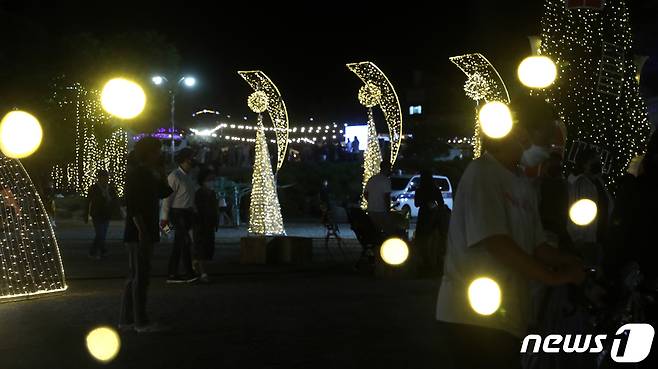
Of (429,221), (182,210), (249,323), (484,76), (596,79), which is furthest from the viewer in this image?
(484,76)

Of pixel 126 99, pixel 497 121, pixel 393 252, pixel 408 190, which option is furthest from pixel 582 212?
pixel 408 190

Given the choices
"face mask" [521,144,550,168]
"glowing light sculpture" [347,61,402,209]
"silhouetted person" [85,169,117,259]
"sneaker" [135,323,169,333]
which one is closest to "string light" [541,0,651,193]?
"silhouetted person" [85,169,117,259]

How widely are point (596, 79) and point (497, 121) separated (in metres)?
13.1

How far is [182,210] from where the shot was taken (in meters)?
14.2

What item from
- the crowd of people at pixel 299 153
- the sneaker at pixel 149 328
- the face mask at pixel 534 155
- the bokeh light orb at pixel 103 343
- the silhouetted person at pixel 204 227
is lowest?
the bokeh light orb at pixel 103 343

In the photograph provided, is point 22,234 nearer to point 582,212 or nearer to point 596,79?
point 582,212

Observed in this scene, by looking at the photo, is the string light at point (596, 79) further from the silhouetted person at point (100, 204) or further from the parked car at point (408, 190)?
the parked car at point (408, 190)

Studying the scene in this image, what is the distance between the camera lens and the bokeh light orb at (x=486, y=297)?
4.23 m

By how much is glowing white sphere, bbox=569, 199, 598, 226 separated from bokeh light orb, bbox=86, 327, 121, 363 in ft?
13.7

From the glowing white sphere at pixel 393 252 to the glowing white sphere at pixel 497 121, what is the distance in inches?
408

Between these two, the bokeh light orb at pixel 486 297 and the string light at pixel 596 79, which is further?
the string light at pixel 596 79

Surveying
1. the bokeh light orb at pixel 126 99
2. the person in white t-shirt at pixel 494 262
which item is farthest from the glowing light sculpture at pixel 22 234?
the person in white t-shirt at pixel 494 262

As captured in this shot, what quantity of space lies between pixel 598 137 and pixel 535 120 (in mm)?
13326

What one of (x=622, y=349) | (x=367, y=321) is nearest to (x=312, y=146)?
(x=367, y=321)
